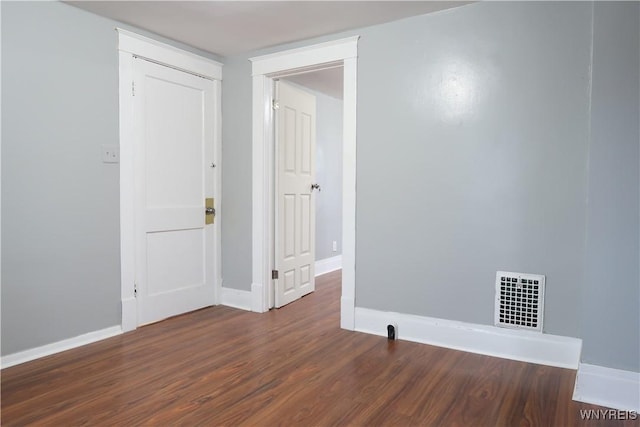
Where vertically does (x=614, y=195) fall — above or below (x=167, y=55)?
below

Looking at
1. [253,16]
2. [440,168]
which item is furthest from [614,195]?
[253,16]

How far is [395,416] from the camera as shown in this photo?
1931 millimetres

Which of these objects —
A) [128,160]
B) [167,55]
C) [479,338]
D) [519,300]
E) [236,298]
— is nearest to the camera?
[519,300]

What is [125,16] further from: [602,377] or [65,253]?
[602,377]

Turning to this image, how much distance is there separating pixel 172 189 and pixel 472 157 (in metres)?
2.25

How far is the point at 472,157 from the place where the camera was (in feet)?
8.93

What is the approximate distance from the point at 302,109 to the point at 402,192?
63.6 inches

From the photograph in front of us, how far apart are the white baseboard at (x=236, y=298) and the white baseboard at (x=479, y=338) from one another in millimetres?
1053

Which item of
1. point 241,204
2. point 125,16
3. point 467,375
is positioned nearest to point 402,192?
point 467,375

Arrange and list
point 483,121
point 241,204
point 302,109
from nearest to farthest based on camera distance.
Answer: point 483,121 < point 241,204 < point 302,109

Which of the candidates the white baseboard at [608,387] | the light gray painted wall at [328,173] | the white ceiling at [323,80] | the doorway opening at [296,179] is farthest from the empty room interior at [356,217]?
the light gray painted wall at [328,173]

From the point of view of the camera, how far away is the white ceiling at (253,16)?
2.70m

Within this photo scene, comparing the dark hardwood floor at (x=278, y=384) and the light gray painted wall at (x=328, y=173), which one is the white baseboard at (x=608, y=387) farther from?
the light gray painted wall at (x=328, y=173)

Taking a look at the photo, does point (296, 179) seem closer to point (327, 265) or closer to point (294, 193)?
point (294, 193)
